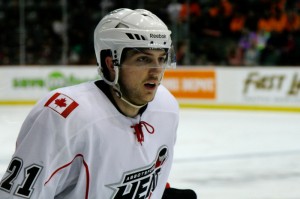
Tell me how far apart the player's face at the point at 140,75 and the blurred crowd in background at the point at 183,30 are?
24.2 feet

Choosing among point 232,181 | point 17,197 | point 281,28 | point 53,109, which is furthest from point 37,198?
point 281,28

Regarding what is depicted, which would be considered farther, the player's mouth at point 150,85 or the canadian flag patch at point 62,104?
the player's mouth at point 150,85

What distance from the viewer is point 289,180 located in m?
4.07

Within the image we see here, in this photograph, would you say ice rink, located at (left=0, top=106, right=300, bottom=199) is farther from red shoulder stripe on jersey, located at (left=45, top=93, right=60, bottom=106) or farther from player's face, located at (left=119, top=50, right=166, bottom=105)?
red shoulder stripe on jersey, located at (left=45, top=93, right=60, bottom=106)

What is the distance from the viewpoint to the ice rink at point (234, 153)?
3.86 meters

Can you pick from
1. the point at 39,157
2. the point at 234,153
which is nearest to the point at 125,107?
the point at 39,157

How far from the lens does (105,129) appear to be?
1.83m

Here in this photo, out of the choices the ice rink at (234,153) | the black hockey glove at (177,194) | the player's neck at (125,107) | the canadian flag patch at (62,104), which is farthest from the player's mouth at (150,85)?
the ice rink at (234,153)

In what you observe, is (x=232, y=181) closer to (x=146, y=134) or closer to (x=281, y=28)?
(x=146, y=134)

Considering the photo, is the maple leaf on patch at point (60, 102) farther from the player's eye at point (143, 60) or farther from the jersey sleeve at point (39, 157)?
the player's eye at point (143, 60)

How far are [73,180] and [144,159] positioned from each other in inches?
10.1

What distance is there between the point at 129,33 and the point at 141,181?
50 centimetres

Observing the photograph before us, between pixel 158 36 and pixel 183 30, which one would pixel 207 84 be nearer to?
pixel 183 30

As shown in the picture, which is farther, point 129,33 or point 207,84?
point 207,84
